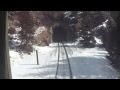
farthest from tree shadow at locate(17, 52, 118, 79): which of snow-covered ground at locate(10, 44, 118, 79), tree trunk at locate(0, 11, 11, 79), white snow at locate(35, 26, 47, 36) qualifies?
white snow at locate(35, 26, 47, 36)

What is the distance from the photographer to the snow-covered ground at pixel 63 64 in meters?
4.63

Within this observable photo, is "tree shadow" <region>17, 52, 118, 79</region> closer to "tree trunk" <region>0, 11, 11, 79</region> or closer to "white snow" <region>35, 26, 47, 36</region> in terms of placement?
"tree trunk" <region>0, 11, 11, 79</region>

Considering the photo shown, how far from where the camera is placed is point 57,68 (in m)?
4.64

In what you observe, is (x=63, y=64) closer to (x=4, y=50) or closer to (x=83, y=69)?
(x=83, y=69)

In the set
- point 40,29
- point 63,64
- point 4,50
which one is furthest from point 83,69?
point 4,50

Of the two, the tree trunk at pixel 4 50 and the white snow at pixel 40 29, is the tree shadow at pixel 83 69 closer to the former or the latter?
the tree trunk at pixel 4 50

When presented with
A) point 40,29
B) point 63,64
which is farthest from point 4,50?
point 63,64

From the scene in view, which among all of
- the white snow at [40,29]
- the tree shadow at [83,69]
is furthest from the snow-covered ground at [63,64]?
the white snow at [40,29]

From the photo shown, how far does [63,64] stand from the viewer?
467cm

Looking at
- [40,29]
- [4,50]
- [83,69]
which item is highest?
[40,29]

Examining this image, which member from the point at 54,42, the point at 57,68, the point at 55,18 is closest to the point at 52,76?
the point at 57,68

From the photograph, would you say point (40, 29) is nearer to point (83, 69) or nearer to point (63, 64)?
point (63, 64)

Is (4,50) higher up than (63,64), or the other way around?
(4,50)
